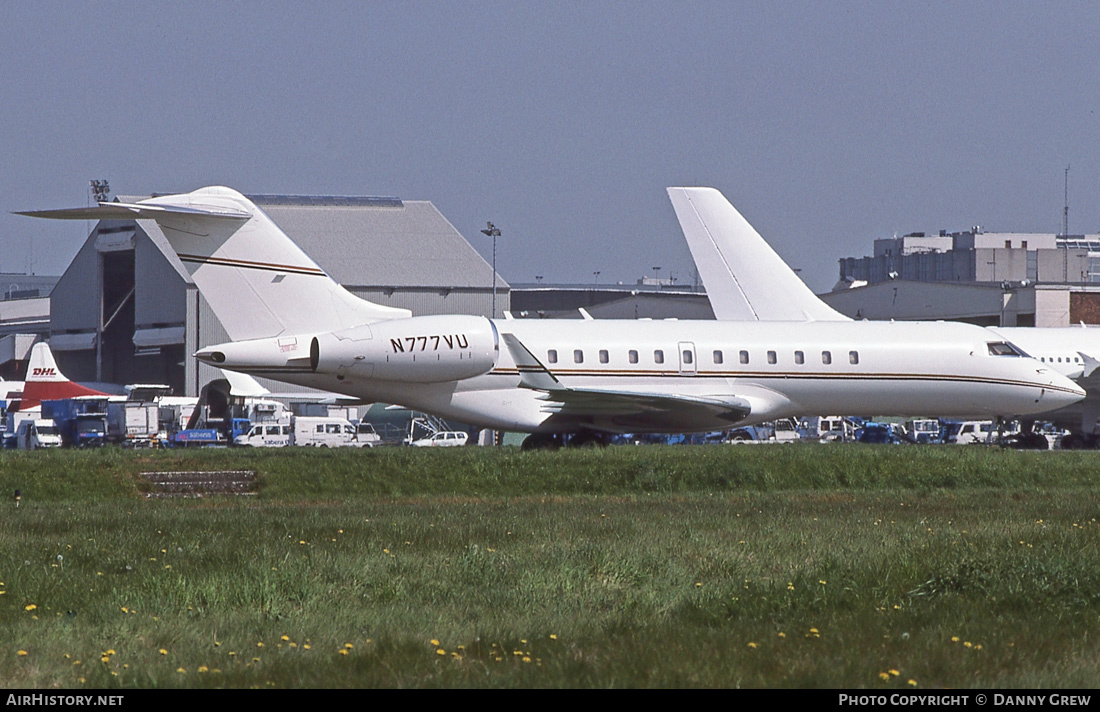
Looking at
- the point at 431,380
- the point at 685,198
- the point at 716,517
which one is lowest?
the point at 716,517

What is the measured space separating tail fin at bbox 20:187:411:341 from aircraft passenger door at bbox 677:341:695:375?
7.67 meters

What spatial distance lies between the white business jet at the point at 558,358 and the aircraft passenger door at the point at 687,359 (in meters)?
0.03

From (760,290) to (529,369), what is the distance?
18.4 meters

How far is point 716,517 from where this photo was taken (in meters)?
17.0

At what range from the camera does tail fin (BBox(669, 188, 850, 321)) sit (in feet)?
145

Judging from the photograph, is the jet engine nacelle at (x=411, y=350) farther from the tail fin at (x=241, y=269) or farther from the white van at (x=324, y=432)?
the white van at (x=324, y=432)

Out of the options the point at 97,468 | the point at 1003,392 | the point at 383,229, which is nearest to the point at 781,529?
the point at 97,468

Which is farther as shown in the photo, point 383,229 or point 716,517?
point 383,229

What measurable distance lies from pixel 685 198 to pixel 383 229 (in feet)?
114

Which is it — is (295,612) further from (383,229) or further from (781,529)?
(383,229)

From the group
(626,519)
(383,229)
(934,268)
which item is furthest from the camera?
(934,268)

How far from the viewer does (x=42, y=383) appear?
6662 cm

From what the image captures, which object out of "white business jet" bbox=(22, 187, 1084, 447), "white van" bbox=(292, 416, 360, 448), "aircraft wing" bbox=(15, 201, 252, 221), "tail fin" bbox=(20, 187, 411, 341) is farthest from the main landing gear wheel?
"white van" bbox=(292, 416, 360, 448)

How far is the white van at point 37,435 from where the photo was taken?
55.5m
